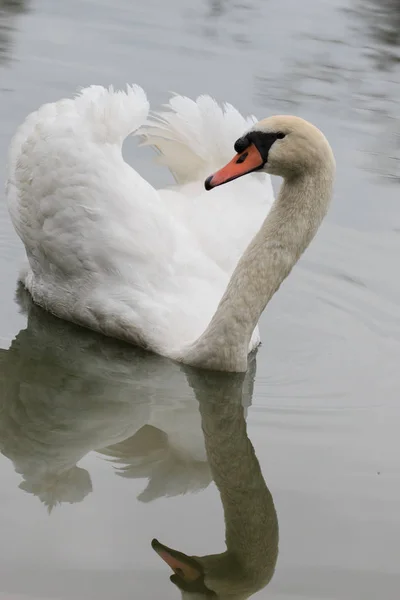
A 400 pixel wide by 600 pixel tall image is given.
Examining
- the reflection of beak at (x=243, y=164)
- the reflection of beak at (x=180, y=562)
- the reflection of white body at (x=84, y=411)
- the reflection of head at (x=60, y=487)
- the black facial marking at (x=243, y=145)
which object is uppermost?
the black facial marking at (x=243, y=145)

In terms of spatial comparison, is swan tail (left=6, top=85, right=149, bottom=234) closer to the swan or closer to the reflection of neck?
the swan

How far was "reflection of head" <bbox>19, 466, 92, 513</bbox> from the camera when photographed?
5.35m

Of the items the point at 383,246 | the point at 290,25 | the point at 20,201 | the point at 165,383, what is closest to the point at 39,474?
the point at 165,383

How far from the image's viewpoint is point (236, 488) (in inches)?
227

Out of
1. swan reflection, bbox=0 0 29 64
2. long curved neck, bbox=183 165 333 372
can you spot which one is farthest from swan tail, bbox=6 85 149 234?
swan reflection, bbox=0 0 29 64

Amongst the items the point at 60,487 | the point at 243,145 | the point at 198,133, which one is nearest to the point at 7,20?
the point at 198,133

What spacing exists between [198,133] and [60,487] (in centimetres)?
313

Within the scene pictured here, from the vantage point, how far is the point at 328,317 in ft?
26.1

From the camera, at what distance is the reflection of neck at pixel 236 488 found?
198 inches

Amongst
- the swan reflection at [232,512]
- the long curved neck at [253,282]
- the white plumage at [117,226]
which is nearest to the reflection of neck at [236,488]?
the swan reflection at [232,512]

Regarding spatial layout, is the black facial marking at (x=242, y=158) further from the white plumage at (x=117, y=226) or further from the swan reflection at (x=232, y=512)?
the swan reflection at (x=232, y=512)

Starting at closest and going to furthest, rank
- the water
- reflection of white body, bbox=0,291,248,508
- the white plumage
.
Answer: the water
reflection of white body, bbox=0,291,248,508
the white plumage

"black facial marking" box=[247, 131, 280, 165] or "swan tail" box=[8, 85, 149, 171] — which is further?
"swan tail" box=[8, 85, 149, 171]

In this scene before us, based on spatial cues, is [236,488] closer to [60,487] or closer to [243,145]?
[60,487]
